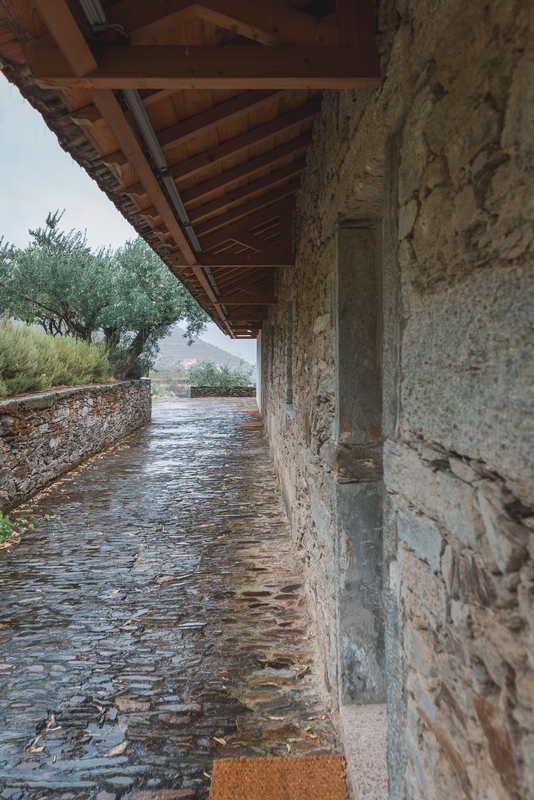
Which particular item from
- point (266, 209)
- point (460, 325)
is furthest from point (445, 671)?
point (266, 209)

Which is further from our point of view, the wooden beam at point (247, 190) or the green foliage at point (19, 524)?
the green foliage at point (19, 524)

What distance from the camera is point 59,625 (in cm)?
357

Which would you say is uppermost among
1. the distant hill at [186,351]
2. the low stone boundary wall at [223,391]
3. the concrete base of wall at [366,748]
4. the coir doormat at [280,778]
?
the distant hill at [186,351]

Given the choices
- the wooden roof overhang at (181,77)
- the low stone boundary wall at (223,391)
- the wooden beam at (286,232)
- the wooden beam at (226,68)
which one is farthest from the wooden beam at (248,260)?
the low stone boundary wall at (223,391)

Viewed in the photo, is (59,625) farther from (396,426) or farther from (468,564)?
(468,564)

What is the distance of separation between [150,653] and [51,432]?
5377 millimetres

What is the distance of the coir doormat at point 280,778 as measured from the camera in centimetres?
218

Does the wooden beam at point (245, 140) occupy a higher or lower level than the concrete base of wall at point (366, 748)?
higher

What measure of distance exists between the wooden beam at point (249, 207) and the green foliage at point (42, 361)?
13.3 ft

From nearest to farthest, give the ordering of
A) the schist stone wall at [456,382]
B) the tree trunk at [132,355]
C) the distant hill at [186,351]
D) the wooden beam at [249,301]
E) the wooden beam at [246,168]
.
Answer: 1. the schist stone wall at [456,382]
2. the wooden beam at [246,168]
3. the wooden beam at [249,301]
4. the tree trunk at [132,355]
5. the distant hill at [186,351]

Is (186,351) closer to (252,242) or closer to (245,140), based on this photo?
(252,242)

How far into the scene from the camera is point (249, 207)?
4.78 metres

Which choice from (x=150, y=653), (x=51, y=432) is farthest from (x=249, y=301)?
(x=150, y=653)

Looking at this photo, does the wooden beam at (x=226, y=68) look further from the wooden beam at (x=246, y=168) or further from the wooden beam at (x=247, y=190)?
the wooden beam at (x=247, y=190)
